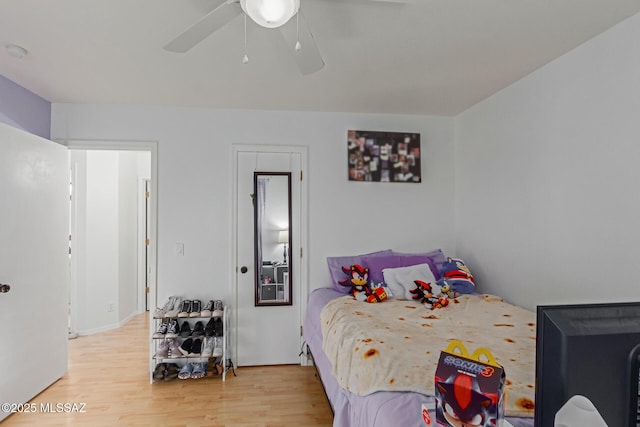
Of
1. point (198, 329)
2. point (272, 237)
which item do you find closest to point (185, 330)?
point (198, 329)

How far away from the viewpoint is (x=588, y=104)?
2273 mm

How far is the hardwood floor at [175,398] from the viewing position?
2.60 metres

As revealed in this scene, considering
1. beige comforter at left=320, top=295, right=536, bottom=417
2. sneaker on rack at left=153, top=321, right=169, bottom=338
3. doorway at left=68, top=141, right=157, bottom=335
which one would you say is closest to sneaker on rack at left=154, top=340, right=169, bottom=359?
sneaker on rack at left=153, top=321, right=169, bottom=338

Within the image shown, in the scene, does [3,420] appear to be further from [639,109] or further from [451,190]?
[639,109]

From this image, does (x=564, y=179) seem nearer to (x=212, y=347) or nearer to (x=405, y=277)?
(x=405, y=277)

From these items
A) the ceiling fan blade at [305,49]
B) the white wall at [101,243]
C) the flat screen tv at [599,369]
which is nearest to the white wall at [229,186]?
the white wall at [101,243]

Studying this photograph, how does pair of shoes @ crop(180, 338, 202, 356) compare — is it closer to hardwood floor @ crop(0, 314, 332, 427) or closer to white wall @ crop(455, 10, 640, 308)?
hardwood floor @ crop(0, 314, 332, 427)

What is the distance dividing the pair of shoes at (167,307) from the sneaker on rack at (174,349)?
11.5 inches

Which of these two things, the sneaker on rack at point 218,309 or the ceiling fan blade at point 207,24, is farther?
the sneaker on rack at point 218,309

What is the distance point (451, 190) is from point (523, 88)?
128 cm

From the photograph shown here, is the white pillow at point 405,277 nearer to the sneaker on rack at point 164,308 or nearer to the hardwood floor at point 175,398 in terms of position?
the hardwood floor at point 175,398

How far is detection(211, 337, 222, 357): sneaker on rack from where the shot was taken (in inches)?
128

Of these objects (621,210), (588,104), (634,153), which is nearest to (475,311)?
(621,210)

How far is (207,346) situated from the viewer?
3.34 metres
